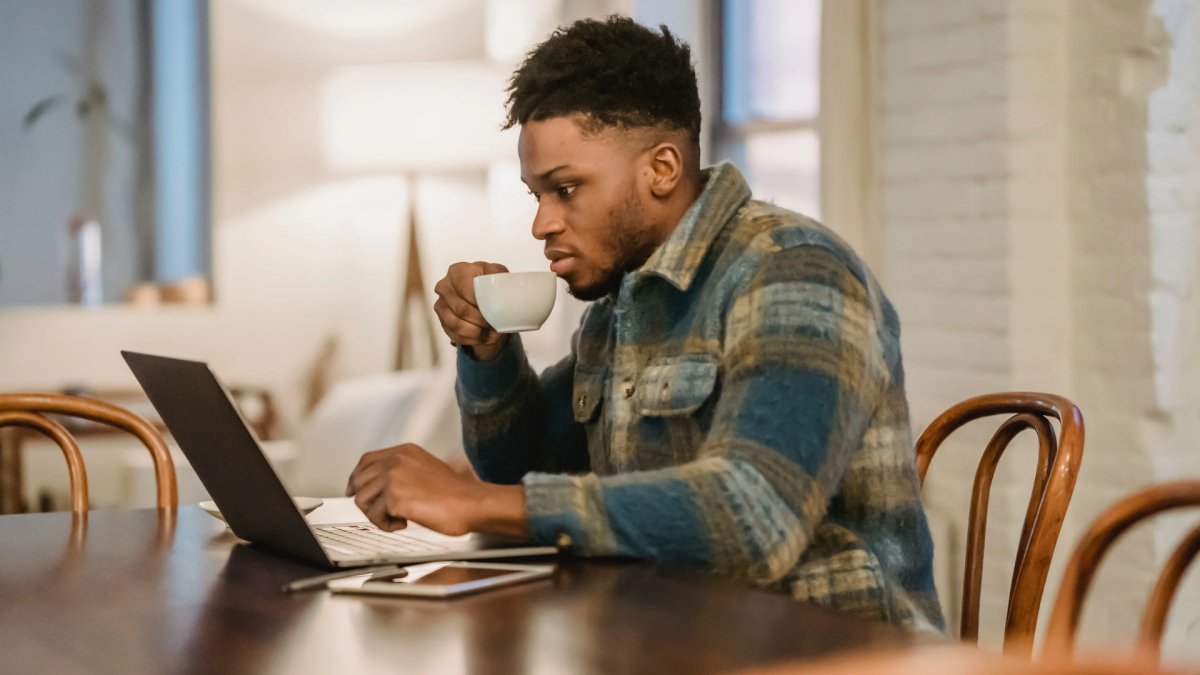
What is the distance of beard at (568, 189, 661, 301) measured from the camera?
154 centimetres

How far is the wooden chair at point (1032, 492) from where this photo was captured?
1307mm

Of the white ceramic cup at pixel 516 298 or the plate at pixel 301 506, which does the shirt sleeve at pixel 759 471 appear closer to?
the white ceramic cup at pixel 516 298

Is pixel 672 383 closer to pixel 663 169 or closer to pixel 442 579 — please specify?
pixel 663 169

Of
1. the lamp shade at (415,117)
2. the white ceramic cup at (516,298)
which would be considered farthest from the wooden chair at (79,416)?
the lamp shade at (415,117)

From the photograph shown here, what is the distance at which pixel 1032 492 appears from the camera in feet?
4.70

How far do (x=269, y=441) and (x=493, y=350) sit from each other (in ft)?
11.2

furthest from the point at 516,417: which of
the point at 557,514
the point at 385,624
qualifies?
the point at 385,624

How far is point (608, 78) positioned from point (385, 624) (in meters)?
0.71

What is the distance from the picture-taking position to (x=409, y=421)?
387 centimetres

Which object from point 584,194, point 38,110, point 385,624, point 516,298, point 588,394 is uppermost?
point 38,110

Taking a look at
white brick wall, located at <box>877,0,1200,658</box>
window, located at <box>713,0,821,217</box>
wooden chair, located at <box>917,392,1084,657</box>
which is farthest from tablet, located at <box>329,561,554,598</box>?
window, located at <box>713,0,821,217</box>

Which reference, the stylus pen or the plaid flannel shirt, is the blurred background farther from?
the stylus pen

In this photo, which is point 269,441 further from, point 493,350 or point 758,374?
point 758,374

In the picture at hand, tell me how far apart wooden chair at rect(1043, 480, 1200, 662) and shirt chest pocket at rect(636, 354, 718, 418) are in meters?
0.52
